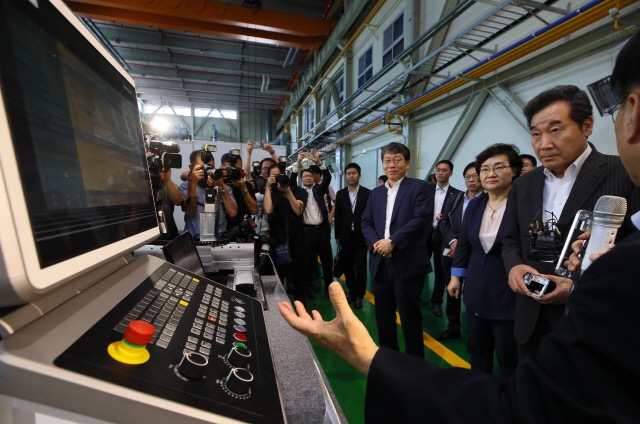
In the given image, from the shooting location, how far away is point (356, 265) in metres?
3.67

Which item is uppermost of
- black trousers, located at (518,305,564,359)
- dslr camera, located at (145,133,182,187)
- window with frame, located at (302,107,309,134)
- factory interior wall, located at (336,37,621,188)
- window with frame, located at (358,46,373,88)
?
window with frame, located at (358,46,373,88)

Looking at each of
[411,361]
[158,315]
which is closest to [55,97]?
[158,315]

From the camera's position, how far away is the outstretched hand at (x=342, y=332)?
57cm

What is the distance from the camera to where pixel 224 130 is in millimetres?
15211

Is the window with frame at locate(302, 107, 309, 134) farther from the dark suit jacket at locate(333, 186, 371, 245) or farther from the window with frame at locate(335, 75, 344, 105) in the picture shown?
the dark suit jacket at locate(333, 186, 371, 245)

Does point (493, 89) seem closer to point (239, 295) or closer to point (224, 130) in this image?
point (239, 295)

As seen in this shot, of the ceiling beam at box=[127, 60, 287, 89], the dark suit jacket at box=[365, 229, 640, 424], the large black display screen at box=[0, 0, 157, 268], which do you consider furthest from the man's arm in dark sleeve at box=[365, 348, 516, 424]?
the ceiling beam at box=[127, 60, 287, 89]

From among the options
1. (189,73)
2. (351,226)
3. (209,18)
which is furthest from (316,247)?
(189,73)

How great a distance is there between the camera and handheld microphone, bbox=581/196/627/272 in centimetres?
91

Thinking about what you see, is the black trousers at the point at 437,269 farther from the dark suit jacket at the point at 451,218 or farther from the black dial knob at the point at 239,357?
the black dial knob at the point at 239,357

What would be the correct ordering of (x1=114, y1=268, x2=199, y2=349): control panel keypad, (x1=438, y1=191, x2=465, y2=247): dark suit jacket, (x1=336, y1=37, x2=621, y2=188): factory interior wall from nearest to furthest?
(x1=114, y1=268, x2=199, y2=349): control panel keypad
(x1=336, y1=37, x2=621, y2=188): factory interior wall
(x1=438, y1=191, x2=465, y2=247): dark suit jacket

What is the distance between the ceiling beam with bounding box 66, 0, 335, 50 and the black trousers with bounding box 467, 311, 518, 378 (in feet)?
23.2

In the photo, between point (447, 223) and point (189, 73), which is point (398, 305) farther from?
point (189, 73)

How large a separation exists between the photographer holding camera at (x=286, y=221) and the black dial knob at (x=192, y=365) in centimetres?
249
